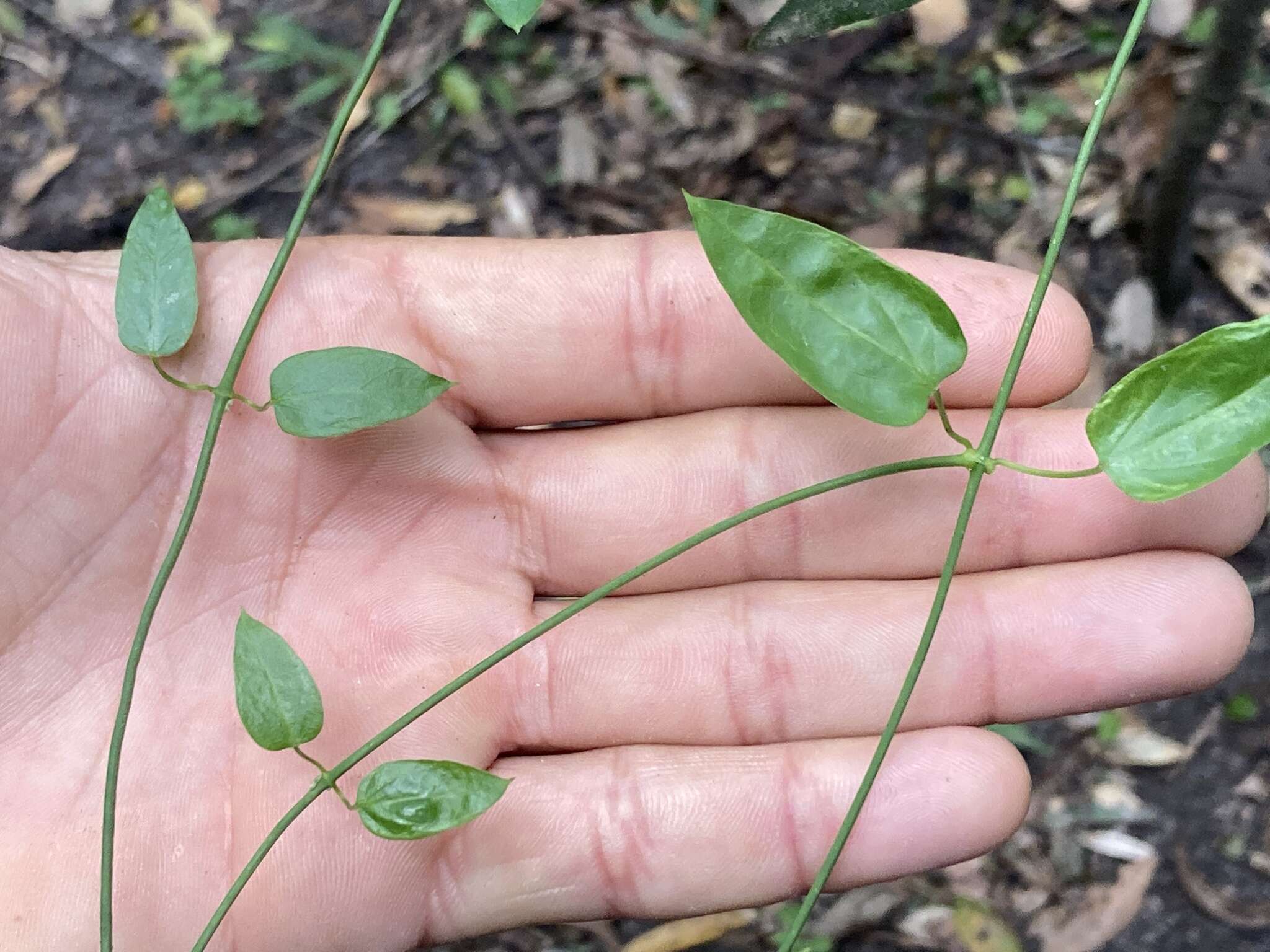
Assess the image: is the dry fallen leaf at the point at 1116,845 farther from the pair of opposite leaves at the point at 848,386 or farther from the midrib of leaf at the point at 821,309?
the midrib of leaf at the point at 821,309

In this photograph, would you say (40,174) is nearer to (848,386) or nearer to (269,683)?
(269,683)

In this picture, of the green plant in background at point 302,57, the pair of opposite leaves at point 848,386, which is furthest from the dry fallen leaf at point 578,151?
the pair of opposite leaves at point 848,386

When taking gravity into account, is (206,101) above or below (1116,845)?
above

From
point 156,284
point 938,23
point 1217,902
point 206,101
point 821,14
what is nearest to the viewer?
point 821,14

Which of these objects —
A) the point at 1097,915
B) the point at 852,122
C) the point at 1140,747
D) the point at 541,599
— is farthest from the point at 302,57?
the point at 1097,915

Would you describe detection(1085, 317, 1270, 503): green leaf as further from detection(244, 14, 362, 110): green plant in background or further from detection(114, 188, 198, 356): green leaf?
detection(244, 14, 362, 110): green plant in background
